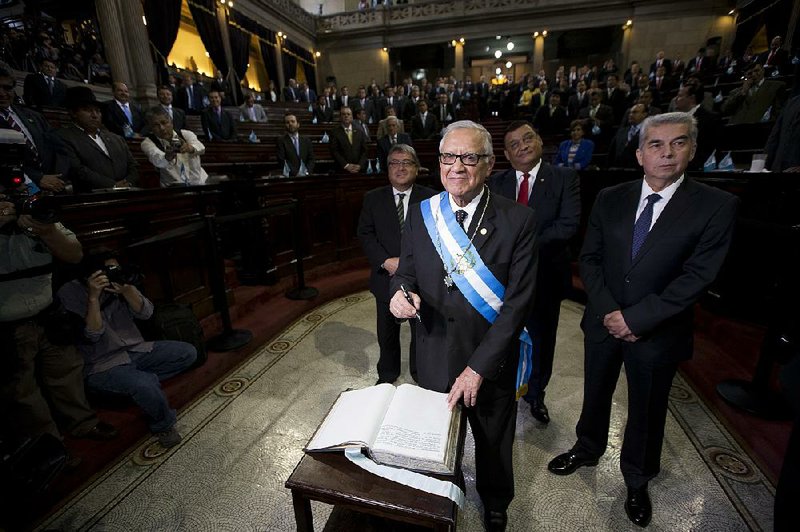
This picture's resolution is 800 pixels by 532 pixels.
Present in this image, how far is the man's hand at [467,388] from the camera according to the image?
121 centimetres

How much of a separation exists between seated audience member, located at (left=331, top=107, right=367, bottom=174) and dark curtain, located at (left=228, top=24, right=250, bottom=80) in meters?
11.2

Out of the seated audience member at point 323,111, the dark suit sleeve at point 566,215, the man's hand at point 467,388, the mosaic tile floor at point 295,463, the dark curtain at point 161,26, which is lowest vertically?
the mosaic tile floor at point 295,463

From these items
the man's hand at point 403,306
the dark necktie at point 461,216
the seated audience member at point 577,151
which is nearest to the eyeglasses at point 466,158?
the dark necktie at point 461,216

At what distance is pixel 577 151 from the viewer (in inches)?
212

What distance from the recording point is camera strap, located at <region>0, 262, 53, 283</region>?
1.58m

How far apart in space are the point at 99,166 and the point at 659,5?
66.3 feet

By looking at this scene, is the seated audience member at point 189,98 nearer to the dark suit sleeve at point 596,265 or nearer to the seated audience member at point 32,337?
the seated audience member at point 32,337

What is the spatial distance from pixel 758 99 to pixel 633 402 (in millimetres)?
6858

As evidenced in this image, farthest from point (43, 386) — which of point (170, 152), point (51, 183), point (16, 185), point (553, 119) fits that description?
point (553, 119)

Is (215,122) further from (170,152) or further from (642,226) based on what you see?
(642,226)

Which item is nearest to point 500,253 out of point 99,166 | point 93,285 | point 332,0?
point 93,285

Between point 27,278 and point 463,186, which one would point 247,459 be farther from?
point 463,186

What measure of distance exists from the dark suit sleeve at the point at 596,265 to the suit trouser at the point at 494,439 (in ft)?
1.85

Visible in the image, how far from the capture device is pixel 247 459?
1.96 meters
